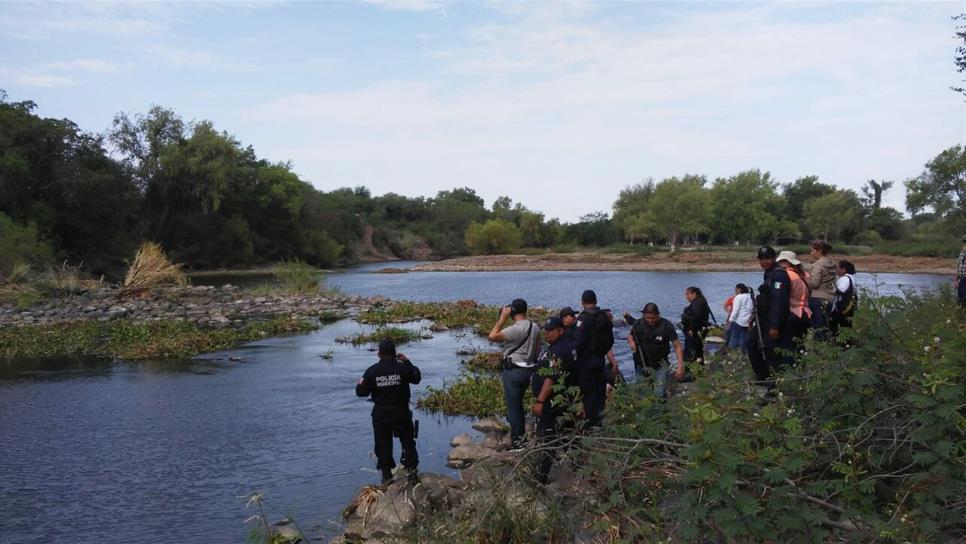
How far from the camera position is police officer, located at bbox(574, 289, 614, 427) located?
8039 millimetres

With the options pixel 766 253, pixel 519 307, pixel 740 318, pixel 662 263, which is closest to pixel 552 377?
pixel 519 307

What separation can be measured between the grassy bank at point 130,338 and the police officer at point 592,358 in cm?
1536

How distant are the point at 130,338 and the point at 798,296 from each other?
20.2 meters

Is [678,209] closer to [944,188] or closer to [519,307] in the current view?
[944,188]

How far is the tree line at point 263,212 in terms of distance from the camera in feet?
172

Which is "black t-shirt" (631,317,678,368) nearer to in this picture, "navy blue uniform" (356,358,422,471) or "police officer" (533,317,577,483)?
"police officer" (533,317,577,483)

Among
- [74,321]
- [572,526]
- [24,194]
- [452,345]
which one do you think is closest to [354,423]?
[572,526]

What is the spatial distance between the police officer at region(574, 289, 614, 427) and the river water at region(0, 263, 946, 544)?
284 cm

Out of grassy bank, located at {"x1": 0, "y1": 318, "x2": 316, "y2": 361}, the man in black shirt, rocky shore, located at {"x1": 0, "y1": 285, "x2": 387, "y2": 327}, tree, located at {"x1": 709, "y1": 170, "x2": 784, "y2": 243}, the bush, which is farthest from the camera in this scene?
tree, located at {"x1": 709, "y1": 170, "x2": 784, "y2": 243}

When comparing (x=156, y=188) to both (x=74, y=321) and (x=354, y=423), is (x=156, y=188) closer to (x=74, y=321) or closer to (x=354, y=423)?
(x=74, y=321)

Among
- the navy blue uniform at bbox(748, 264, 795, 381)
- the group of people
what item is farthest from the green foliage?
the navy blue uniform at bbox(748, 264, 795, 381)

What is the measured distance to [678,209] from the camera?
3467 inches

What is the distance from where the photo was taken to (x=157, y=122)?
68.1m

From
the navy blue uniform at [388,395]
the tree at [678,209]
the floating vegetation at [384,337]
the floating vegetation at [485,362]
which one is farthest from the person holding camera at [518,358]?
the tree at [678,209]
